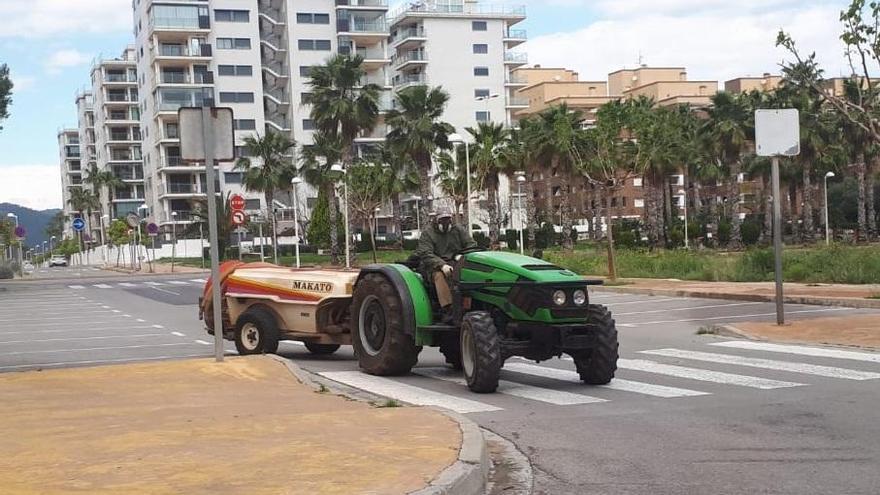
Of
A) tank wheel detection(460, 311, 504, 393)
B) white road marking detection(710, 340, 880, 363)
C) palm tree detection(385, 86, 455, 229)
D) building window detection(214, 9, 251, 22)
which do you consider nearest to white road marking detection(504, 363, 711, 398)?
tank wheel detection(460, 311, 504, 393)

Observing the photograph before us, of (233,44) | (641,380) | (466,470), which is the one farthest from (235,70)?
(466,470)

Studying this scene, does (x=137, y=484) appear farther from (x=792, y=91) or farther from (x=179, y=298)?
(x=792, y=91)

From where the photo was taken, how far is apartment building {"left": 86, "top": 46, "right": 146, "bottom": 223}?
4916 inches

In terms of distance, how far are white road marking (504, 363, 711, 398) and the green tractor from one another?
26 centimetres

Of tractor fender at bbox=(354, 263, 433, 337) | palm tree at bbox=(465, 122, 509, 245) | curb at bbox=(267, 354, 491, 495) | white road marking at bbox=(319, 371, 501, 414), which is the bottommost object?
white road marking at bbox=(319, 371, 501, 414)

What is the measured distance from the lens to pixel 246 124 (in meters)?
94.2

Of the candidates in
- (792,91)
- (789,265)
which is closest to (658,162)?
(792,91)

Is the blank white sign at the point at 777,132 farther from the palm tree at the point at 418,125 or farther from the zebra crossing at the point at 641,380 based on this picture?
the palm tree at the point at 418,125

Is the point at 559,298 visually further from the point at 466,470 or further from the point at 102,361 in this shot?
the point at 102,361

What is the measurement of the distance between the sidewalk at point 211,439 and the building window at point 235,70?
87.1m

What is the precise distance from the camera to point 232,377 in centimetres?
1076

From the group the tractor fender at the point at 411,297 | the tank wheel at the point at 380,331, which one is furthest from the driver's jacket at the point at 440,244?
the tank wheel at the point at 380,331

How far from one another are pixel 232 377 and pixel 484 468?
16.4 feet

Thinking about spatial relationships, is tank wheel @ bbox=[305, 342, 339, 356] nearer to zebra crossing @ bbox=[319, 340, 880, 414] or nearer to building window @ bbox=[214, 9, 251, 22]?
zebra crossing @ bbox=[319, 340, 880, 414]
